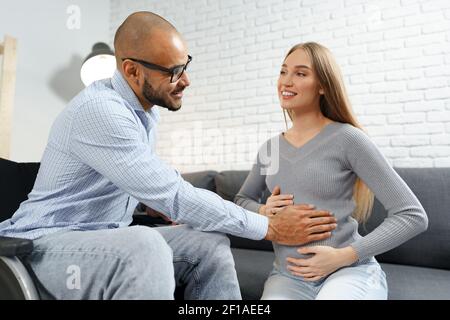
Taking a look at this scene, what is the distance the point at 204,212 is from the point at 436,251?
132 centimetres

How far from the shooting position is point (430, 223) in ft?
6.40

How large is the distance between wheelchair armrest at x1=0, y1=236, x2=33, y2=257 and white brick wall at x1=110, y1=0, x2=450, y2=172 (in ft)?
7.51

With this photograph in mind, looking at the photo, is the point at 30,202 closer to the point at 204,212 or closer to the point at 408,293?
the point at 204,212

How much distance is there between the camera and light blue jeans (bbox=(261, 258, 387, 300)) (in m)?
1.12

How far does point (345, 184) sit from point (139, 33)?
0.83 meters

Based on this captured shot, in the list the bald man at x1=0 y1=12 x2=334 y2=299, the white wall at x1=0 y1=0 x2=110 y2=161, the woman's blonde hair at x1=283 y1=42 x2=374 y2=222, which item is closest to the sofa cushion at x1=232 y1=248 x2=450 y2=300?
the woman's blonde hair at x1=283 y1=42 x2=374 y2=222

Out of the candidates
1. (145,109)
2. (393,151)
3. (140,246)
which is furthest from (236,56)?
→ (140,246)

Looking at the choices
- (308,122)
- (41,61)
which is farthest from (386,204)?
(41,61)

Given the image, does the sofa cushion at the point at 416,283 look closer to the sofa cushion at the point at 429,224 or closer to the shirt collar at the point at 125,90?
the sofa cushion at the point at 429,224

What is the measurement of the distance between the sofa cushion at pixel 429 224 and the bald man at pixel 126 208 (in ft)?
3.11

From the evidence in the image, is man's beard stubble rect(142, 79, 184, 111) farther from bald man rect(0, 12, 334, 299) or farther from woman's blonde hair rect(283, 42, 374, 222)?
woman's blonde hair rect(283, 42, 374, 222)

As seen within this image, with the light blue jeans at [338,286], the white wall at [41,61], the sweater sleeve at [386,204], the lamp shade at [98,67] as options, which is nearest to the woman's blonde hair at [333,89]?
the sweater sleeve at [386,204]

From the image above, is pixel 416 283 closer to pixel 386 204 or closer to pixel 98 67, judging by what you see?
pixel 386 204

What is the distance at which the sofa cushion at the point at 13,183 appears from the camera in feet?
5.60
